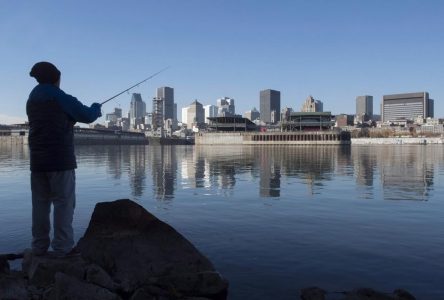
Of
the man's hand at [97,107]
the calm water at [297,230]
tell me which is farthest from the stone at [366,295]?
the man's hand at [97,107]

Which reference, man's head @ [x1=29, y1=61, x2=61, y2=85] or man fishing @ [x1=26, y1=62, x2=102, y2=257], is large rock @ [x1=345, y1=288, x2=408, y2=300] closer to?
man fishing @ [x1=26, y1=62, x2=102, y2=257]

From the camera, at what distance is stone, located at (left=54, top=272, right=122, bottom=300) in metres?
5.38

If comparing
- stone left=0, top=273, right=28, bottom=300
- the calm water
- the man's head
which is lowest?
the calm water

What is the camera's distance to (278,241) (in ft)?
35.9

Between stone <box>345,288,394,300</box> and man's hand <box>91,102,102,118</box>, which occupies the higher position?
man's hand <box>91,102,102,118</box>

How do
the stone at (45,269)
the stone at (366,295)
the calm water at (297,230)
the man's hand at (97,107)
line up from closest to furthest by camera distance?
the stone at (45,269) → the stone at (366,295) → the man's hand at (97,107) → the calm water at (297,230)

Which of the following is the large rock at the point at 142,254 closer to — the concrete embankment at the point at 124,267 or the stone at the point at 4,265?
the concrete embankment at the point at 124,267

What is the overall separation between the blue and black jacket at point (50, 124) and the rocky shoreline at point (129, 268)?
4.25ft

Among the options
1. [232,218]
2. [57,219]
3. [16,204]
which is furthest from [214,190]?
[57,219]

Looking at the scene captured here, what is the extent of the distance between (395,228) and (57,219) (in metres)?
10.1

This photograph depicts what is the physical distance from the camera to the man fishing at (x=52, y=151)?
6.64 metres

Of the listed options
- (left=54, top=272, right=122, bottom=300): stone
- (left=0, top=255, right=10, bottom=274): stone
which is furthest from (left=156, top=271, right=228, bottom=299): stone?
(left=0, top=255, right=10, bottom=274): stone

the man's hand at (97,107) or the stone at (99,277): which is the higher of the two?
the man's hand at (97,107)

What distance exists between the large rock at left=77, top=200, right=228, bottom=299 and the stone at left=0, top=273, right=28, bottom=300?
116 centimetres
